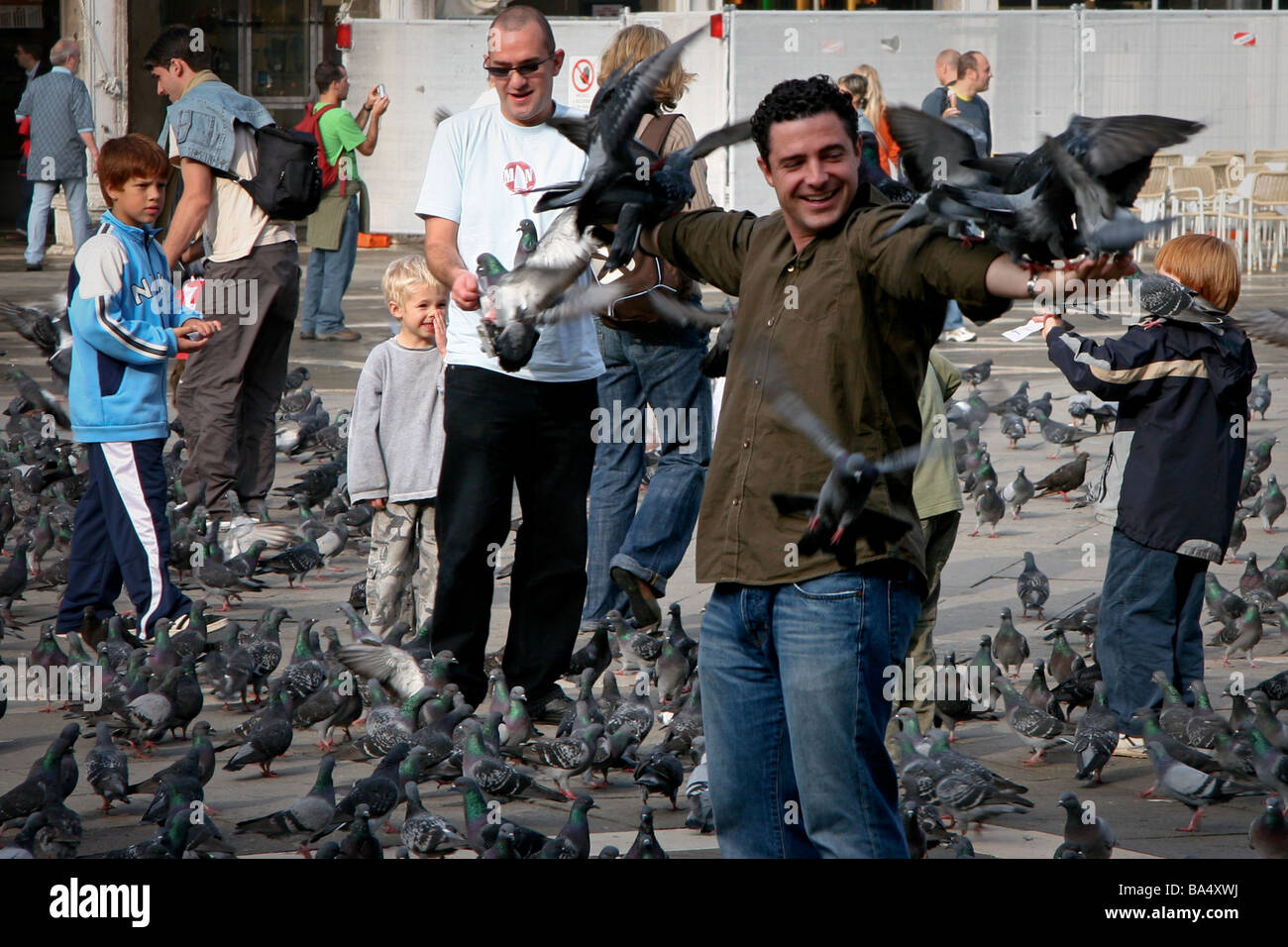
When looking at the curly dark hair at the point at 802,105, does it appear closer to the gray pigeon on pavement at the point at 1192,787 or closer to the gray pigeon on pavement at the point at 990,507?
the gray pigeon on pavement at the point at 1192,787

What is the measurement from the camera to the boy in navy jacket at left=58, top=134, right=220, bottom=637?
6.25 m

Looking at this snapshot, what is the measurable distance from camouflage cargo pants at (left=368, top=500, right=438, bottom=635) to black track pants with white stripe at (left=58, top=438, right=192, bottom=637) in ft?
2.57

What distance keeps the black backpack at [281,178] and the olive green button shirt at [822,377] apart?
17.7 ft

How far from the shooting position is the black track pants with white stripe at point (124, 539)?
623 cm

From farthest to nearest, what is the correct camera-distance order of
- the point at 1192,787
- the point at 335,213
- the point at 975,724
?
the point at 335,213
the point at 975,724
the point at 1192,787

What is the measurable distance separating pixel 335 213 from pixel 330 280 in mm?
832

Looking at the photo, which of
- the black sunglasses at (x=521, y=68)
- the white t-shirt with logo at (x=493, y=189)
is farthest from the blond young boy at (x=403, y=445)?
the black sunglasses at (x=521, y=68)

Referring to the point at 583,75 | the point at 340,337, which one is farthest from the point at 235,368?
the point at 583,75

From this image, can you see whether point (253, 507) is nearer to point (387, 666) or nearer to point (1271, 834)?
point (387, 666)

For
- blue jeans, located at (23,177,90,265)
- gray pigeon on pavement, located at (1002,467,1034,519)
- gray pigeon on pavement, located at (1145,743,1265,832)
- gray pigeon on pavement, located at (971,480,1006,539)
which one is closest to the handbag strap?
gray pigeon on pavement, located at (1145,743,1265,832)

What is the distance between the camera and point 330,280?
14.8 m

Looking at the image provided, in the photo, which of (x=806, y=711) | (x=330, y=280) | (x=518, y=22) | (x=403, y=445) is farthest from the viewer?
(x=330, y=280)
